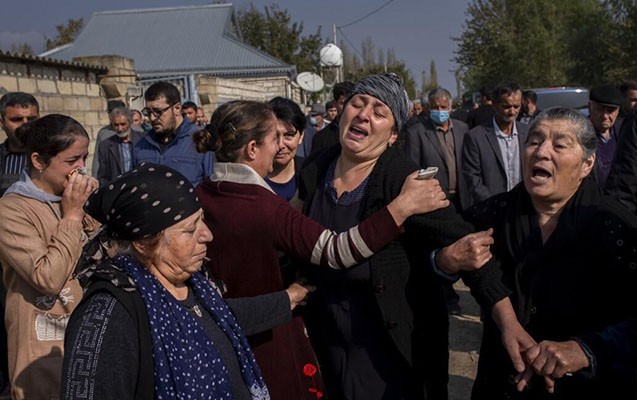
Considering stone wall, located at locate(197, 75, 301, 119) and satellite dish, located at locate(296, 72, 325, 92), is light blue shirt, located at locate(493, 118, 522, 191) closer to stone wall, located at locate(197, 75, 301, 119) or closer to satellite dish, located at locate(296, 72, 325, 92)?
stone wall, located at locate(197, 75, 301, 119)

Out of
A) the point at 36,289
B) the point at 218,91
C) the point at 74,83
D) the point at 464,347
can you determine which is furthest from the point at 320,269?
the point at 218,91

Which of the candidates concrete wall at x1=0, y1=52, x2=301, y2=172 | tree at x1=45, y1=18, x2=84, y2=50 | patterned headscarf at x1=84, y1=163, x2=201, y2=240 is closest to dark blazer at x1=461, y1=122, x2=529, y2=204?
patterned headscarf at x1=84, y1=163, x2=201, y2=240

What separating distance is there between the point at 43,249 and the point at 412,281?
1574mm

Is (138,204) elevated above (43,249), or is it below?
above

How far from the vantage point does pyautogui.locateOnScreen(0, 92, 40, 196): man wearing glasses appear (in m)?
4.06

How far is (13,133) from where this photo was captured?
4172 millimetres

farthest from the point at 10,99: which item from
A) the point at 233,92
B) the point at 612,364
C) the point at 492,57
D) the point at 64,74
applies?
the point at 492,57

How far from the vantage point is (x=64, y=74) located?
931cm

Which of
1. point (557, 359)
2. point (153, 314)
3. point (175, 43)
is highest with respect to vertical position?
point (175, 43)

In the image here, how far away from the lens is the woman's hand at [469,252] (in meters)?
Answer: 2.14

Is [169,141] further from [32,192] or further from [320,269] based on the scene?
[320,269]

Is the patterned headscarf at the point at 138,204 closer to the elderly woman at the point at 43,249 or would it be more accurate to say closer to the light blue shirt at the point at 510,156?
the elderly woman at the point at 43,249

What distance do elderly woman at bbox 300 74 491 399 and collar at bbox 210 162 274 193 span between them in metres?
0.35

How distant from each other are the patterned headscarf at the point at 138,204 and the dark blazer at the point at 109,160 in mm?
4429
